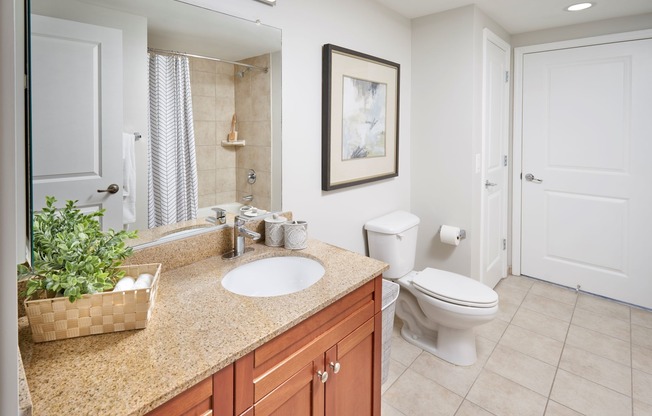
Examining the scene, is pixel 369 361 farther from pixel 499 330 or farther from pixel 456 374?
pixel 499 330

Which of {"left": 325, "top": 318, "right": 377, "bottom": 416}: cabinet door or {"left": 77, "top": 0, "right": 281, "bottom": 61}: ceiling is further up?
{"left": 77, "top": 0, "right": 281, "bottom": 61}: ceiling

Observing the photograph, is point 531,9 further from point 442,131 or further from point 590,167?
point 590,167

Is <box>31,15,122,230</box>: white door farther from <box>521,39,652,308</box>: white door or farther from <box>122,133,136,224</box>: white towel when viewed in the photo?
<box>521,39,652,308</box>: white door

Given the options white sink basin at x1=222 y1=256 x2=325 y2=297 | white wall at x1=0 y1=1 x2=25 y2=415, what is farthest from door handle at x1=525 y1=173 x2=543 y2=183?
white wall at x1=0 y1=1 x2=25 y2=415

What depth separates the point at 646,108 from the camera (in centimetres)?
261

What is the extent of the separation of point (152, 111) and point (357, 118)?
4.11ft

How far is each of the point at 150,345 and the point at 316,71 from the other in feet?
5.03

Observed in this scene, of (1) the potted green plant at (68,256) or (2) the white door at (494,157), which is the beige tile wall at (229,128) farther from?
(2) the white door at (494,157)

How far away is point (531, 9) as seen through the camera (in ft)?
8.11

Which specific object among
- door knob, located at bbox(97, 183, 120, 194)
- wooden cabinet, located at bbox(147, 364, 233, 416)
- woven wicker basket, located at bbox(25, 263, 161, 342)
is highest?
door knob, located at bbox(97, 183, 120, 194)

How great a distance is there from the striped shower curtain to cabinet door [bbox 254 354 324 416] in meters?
0.75

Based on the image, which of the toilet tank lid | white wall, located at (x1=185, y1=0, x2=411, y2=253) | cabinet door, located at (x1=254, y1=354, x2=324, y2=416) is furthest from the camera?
the toilet tank lid

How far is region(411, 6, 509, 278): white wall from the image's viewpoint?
247cm

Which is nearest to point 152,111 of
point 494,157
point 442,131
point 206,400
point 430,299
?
point 206,400
